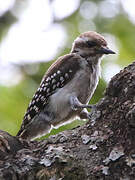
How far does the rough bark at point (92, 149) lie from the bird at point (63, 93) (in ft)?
4.56

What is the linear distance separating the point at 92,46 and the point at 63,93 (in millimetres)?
720

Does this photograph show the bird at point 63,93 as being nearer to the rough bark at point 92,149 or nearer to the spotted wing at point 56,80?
the spotted wing at point 56,80

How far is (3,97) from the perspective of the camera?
19.5 feet

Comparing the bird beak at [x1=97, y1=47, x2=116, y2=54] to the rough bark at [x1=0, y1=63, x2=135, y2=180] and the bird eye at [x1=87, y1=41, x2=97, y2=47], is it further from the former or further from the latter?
the rough bark at [x1=0, y1=63, x2=135, y2=180]

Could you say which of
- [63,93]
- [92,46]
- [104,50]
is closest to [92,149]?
[63,93]

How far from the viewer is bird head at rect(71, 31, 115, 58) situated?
593cm

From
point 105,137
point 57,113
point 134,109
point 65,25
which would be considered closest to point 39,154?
point 105,137

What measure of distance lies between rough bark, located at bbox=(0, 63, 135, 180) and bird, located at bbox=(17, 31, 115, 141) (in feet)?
4.56

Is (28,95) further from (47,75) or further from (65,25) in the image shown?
(65,25)

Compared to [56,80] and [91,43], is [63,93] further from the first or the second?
[91,43]

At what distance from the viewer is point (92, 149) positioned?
3.98m

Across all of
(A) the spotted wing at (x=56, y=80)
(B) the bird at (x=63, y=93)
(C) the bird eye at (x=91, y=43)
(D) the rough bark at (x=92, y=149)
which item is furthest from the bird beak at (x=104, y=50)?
(D) the rough bark at (x=92, y=149)

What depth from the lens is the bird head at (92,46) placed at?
19.5ft

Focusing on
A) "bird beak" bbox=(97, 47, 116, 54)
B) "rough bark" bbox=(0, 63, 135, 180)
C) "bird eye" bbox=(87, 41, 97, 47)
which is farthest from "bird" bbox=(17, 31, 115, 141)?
"rough bark" bbox=(0, 63, 135, 180)
